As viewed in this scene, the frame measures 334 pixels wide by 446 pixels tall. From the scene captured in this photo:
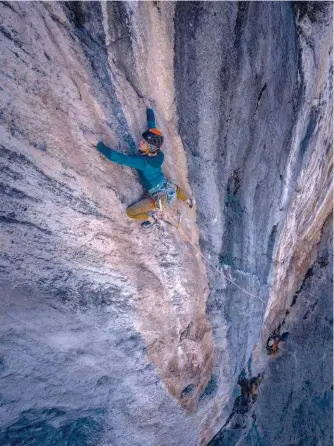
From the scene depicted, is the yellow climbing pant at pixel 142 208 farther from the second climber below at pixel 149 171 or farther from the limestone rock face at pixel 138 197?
the limestone rock face at pixel 138 197

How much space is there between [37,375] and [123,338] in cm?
96

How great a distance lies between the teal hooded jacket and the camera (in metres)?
2.88

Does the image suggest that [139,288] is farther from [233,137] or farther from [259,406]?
[259,406]

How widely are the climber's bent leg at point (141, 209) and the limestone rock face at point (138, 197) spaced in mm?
109

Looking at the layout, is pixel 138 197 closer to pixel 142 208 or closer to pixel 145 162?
pixel 142 208

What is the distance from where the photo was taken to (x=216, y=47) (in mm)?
3492

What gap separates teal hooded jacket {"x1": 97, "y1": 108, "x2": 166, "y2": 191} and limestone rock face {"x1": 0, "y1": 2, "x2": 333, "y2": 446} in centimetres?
13

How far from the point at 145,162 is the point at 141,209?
0.52m

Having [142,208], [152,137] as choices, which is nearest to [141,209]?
[142,208]

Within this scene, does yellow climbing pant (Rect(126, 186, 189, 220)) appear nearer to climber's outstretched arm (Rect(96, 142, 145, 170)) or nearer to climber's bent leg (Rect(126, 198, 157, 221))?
climber's bent leg (Rect(126, 198, 157, 221))

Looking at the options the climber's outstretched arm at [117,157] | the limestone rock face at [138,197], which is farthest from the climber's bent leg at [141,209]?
the climber's outstretched arm at [117,157]

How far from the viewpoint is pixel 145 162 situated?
3096 millimetres

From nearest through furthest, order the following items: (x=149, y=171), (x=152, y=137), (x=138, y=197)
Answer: (x=152, y=137) < (x=149, y=171) < (x=138, y=197)

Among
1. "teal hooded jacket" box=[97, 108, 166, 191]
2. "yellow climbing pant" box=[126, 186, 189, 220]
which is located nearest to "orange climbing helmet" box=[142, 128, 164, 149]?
"teal hooded jacket" box=[97, 108, 166, 191]
